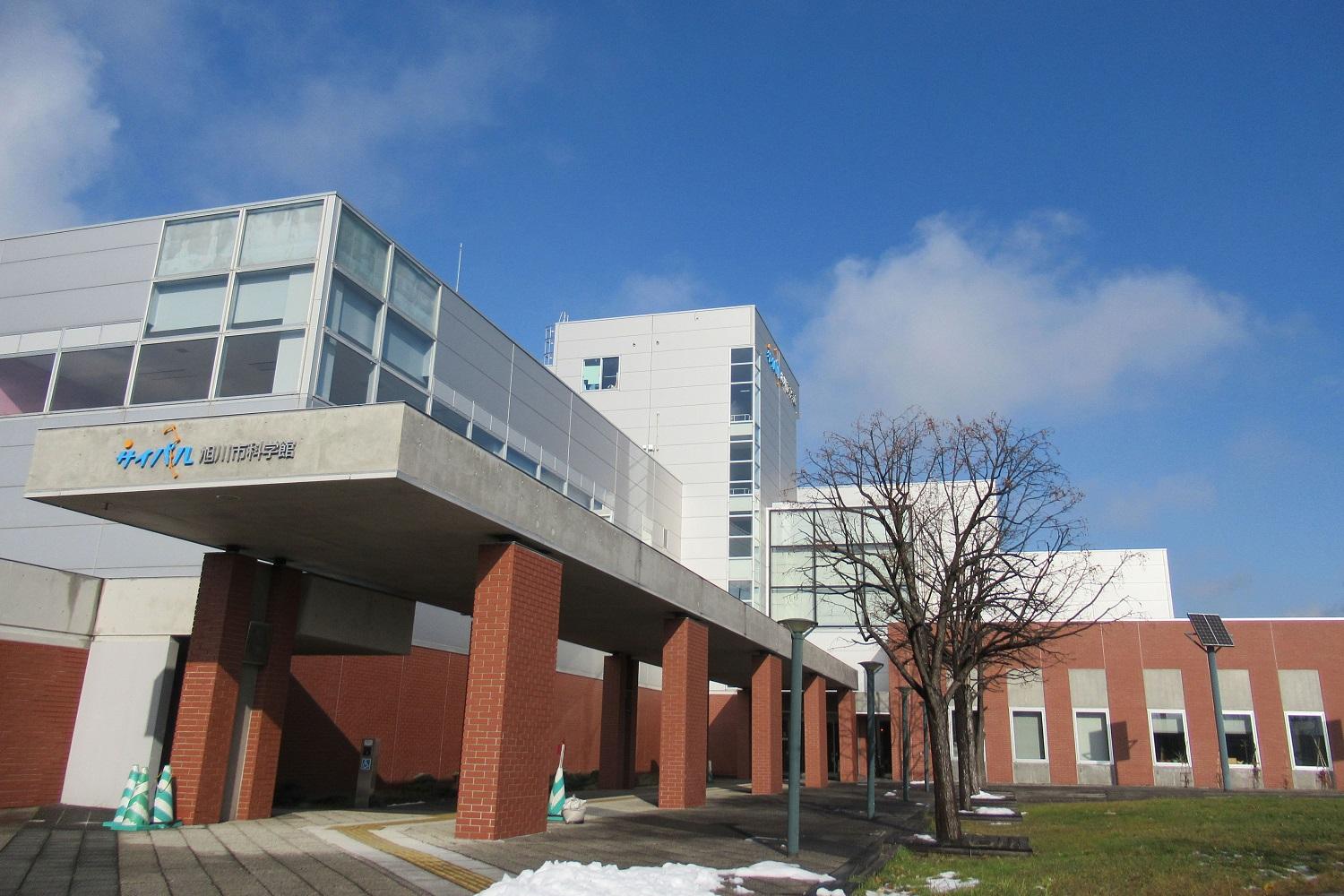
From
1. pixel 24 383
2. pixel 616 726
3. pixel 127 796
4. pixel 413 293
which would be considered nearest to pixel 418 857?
pixel 127 796

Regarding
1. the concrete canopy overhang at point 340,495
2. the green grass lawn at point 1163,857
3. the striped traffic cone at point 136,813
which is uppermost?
the concrete canopy overhang at point 340,495

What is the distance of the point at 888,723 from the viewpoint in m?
46.1

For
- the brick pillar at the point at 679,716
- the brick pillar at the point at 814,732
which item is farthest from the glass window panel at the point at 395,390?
the brick pillar at the point at 814,732

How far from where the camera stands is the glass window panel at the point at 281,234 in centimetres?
2184

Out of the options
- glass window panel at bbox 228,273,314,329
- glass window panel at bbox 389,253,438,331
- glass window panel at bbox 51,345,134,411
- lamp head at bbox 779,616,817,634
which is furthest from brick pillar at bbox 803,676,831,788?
glass window panel at bbox 51,345,134,411

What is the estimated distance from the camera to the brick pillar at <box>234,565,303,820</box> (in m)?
15.1

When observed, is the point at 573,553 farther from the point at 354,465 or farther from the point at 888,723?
the point at 888,723

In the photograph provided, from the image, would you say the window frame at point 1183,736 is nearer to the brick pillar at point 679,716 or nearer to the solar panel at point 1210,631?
the solar panel at point 1210,631

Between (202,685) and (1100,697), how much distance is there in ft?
128

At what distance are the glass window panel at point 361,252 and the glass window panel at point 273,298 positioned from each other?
1009mm

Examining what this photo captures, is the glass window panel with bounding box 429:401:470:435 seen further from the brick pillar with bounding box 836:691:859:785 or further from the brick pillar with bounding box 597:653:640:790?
the brick pillar with bounding box 836:691:859:785

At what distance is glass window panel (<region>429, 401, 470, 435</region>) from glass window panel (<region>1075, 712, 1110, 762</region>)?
31.3 m

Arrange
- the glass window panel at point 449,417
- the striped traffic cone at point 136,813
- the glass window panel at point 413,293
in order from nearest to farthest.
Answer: the striped traffic cone at point 136,813, the glass window panel at point 413,293, the glass window panel at point 449,417

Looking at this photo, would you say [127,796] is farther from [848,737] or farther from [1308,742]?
[1308,742]
